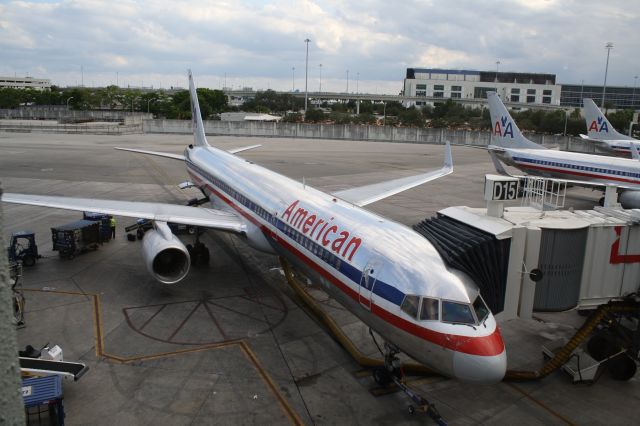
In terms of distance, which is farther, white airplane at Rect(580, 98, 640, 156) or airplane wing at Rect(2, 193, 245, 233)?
white airplane at Rect(580, 98, 640, 156)

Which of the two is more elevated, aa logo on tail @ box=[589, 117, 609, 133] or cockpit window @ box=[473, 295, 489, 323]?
aa logo on tail @ box=[589, 117, 609, 133]

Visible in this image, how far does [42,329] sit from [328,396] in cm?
898

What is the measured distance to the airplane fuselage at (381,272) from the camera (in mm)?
9531

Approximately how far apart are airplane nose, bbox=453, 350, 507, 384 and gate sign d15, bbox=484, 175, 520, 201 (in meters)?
4.39

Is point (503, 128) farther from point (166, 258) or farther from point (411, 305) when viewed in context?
point (411, 305)

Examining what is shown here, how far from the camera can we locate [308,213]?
15.2 meters

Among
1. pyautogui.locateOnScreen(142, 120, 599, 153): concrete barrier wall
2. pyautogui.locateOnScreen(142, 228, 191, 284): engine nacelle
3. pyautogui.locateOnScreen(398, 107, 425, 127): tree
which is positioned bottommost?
pyautogui.locateOnScreen(142, 228, 191, 284): engine nacelle

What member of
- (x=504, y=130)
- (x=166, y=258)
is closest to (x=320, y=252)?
(x=166, y=258)

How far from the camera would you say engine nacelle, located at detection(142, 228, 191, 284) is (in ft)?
54.4

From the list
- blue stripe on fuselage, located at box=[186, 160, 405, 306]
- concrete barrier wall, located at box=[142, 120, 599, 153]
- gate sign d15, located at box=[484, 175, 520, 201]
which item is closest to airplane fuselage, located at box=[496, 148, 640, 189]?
gate sign d15, located at box=[484, 175, 520, 201]

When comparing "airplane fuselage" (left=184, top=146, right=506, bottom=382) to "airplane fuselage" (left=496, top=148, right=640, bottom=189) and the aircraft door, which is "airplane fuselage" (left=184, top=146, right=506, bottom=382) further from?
"airplane fuselage" (left=496, top=148, right=640, bottom=189)

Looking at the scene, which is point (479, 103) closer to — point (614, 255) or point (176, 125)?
point (176, 125)

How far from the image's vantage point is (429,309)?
9922mm

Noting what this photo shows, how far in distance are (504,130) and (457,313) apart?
3425 centimetres
